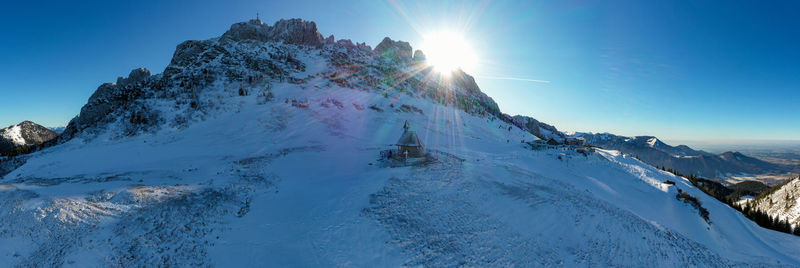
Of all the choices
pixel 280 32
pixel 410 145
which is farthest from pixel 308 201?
pixel 280 32

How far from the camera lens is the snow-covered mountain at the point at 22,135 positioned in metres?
57.8

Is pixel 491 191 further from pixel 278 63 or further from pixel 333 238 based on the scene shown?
pixel 278 63

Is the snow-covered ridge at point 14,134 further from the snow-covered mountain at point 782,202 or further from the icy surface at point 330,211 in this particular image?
the snow-covered mountain at point 782,202

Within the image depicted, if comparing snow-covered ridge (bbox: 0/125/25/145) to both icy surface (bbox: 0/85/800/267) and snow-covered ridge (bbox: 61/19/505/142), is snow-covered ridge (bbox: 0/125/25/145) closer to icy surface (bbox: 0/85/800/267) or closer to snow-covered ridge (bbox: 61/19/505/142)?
snow-covered ridge (bbox: 61/19/505/142)

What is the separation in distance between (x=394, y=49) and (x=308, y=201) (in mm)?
105465

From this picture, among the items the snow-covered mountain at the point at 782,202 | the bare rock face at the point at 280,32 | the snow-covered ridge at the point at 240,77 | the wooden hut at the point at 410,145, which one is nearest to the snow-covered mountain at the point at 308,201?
the snow-covered ridge at the point at 240,77

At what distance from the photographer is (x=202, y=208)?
45.9 feet

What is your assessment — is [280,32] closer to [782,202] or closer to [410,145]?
[410,145]

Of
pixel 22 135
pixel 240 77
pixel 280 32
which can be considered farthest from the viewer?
pixel 280 32

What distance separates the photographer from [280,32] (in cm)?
8012

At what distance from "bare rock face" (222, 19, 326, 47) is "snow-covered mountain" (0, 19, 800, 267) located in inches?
1453

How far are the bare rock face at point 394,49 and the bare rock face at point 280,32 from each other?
29042mm

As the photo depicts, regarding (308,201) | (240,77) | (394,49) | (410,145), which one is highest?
(394,49)

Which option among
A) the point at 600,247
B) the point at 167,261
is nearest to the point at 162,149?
A: the point at 167,261
